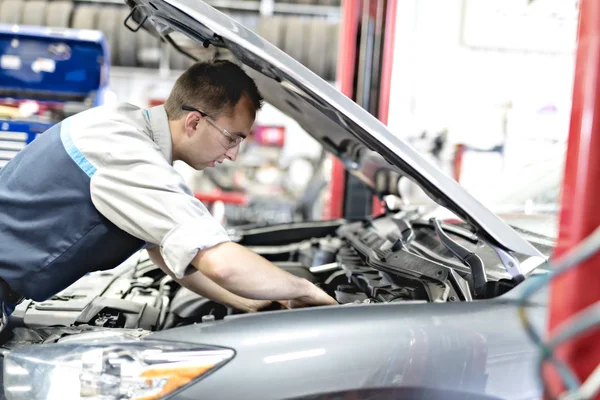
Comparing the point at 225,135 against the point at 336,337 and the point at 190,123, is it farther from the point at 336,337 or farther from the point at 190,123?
the point at 336,337

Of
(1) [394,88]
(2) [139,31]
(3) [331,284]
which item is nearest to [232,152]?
(3) [331,284]

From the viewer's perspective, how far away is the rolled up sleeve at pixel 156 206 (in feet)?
4.34

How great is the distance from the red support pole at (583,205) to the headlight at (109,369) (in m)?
0.57

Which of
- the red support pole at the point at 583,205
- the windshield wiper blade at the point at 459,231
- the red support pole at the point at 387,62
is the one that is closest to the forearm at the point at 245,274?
the windshield wiper blade at the point at 459,231

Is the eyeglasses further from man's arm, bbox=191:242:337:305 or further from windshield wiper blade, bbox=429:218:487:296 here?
windshield wiper blade, bbox=429:218:487:296

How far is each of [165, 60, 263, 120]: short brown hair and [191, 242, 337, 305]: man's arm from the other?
0.38m

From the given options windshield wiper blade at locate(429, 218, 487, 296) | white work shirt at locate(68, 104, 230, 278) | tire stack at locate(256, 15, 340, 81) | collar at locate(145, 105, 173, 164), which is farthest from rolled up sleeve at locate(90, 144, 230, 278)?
tire stack at locate(256, 15, 340, 81)

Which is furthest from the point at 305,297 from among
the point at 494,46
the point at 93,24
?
the point at 93,24

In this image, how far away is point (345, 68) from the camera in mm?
4562

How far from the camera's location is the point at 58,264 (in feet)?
4.87

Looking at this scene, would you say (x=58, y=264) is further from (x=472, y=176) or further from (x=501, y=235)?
(x=472, y=176)

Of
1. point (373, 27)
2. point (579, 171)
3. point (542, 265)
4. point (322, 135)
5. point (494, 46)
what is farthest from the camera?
point (494, 46)

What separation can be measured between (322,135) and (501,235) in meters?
1.08

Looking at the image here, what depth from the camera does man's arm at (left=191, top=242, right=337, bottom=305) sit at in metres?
1.34
